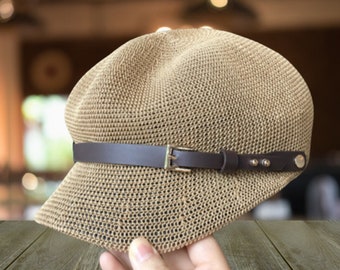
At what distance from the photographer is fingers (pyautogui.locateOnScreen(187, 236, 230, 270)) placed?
58cm

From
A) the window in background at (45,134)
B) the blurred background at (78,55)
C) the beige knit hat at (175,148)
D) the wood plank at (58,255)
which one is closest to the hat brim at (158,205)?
the beige knit hat at (175,148)

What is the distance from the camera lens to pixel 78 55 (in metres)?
4.91

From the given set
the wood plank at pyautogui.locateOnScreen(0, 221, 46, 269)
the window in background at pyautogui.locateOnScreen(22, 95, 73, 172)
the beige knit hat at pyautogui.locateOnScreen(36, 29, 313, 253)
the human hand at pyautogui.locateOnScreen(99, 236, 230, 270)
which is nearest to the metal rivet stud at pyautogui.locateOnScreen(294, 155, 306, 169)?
the beige knit hat at pyautogui.locateOnScreen(36, 29, 313, 253)

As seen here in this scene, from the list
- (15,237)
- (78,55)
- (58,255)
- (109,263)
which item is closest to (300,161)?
(109,263)

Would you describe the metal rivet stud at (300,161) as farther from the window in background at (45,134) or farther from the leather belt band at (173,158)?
the window in background at (45,134)

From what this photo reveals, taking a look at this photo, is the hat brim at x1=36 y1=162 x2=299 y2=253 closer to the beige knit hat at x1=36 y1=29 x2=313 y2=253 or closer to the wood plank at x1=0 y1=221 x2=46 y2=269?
the beige knit hat at x1=36 y1=29 x2=313 y2=253

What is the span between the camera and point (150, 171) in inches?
23.3

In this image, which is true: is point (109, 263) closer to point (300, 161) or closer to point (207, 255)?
point (207, 255)

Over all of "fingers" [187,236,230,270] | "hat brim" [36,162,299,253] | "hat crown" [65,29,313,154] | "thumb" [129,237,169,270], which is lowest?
"fingers" [187,236,230,270]

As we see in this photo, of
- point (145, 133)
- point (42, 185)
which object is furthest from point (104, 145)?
point (42, 185)

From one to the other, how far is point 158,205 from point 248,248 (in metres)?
0.28

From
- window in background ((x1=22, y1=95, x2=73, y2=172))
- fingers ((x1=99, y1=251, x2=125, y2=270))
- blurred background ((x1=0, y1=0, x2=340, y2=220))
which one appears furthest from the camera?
window in background ((x1=22, y1=95, x2=73, y2=172))

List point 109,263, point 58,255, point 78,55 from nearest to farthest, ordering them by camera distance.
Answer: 1. point 109,263
2. point 58,255
3. point 78,55

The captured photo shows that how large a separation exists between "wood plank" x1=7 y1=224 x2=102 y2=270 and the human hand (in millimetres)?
153
